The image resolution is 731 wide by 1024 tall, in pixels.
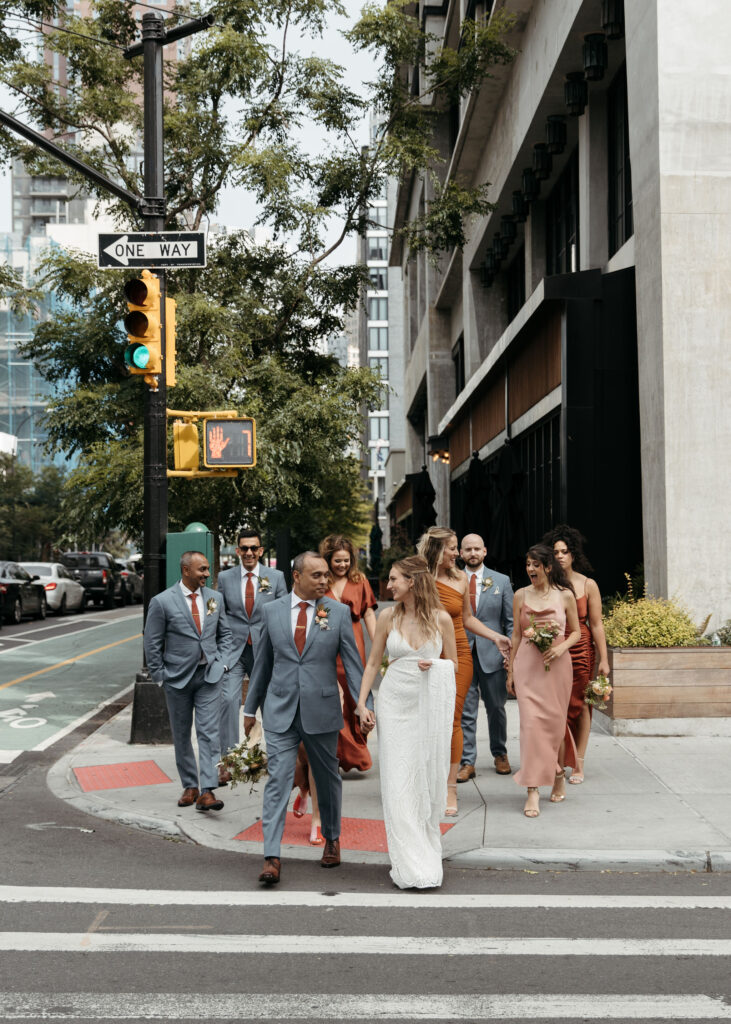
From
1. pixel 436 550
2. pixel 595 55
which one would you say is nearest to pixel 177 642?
pixel 436 550

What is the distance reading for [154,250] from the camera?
35.2 feet

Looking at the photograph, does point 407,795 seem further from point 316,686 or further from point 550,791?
point 550,791

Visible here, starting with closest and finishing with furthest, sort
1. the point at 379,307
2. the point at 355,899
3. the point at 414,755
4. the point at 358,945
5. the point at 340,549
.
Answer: the point at 358,945 < the point at 355,899 < the point at 414,755 < the point at 340,549 < the point at 379,307

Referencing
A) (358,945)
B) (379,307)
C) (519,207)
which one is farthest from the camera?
(379,307)

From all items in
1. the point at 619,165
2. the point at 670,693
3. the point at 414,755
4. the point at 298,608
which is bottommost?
the point at 670,693

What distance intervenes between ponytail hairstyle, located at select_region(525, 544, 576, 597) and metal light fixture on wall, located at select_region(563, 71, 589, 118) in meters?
10.8

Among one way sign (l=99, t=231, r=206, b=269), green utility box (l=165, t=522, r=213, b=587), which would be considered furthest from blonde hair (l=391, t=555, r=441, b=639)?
one way sign (l=99, t=231, r=206, b=269)

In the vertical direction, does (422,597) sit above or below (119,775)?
above

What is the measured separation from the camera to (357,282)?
21.1m

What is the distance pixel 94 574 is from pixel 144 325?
98.8 feet

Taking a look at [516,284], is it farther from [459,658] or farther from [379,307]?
[379,307]

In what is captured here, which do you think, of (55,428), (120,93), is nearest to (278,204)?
(120,93)

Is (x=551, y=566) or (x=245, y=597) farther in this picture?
(x=245, y=597)

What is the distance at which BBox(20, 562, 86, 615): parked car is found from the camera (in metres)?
33.6
